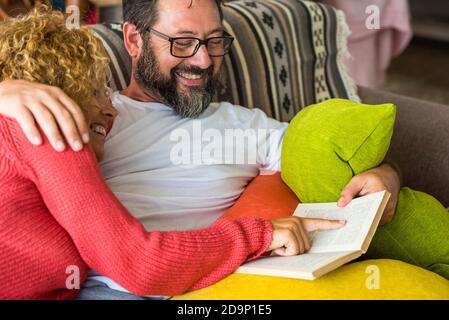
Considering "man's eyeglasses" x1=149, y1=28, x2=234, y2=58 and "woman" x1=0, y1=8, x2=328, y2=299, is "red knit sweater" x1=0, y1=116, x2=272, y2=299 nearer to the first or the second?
"woman" x1=0, y1=8, x2=328, y2=299

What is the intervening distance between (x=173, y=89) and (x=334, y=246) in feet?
1.86

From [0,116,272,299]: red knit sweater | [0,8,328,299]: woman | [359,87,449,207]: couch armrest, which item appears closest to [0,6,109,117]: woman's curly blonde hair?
[0,8,328,299]: woman

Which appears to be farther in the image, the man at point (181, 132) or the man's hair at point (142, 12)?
the man's hair at point (142, 12)

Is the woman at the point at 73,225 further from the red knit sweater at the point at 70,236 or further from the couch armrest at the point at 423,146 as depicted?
the couch armrest at the point at 423,146

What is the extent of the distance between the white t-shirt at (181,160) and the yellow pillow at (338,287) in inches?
11.2

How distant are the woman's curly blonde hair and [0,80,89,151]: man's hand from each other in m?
0.04

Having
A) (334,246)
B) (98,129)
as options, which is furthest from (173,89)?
(334,246)

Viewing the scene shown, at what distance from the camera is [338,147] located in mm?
1428

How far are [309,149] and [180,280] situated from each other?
464 mm

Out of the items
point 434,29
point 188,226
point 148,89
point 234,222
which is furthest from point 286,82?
point 434,29

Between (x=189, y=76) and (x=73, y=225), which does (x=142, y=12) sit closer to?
(x=189, y=76)

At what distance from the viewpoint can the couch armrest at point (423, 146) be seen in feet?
5.92

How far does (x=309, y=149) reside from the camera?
57.2 inches

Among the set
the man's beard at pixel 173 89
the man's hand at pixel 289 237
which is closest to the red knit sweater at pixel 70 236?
the man's hand at pixel 289 237
